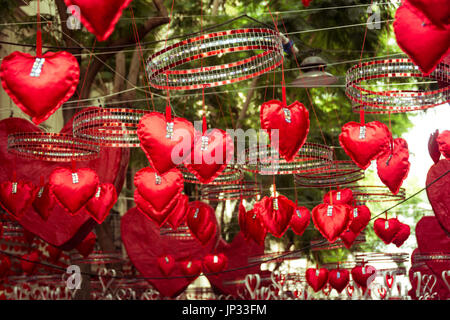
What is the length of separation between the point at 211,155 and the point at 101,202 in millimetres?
2057

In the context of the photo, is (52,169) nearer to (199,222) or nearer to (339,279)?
(199,222)

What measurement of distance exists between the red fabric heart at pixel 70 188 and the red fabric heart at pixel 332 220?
234 centimetres

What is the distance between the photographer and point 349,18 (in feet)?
22.4

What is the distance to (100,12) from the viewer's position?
2.41 meters

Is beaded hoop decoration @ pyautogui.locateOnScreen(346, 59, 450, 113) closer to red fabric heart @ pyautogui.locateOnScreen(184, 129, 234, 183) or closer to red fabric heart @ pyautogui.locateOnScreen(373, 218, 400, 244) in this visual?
red fabric heart @ pyautogui.locateOnScreen(184, 129, 234, 183)

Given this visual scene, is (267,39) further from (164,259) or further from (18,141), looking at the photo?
(164,259)

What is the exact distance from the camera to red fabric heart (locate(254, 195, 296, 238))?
20.5ft

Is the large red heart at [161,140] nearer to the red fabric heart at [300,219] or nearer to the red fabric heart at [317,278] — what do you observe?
the red fabric heart at [300,219]

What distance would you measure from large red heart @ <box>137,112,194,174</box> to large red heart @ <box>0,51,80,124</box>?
774 millimetres

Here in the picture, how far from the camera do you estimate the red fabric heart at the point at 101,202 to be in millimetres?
5754

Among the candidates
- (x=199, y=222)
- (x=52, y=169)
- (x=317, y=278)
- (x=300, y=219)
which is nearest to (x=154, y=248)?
(x=199, y=222)

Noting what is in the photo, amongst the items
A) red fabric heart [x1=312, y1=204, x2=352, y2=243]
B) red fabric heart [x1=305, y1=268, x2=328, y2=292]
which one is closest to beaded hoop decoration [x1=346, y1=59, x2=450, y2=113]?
red fabric heart [x1=312, y1=204, x2=352, y2=243]

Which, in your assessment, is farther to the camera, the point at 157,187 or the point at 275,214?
the point at 275,214

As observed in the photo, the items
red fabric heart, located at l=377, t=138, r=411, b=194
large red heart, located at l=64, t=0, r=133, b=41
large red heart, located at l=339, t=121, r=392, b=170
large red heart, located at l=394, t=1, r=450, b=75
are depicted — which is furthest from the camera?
red fabric heart, located at l=377, t=138, r=411, b=194
